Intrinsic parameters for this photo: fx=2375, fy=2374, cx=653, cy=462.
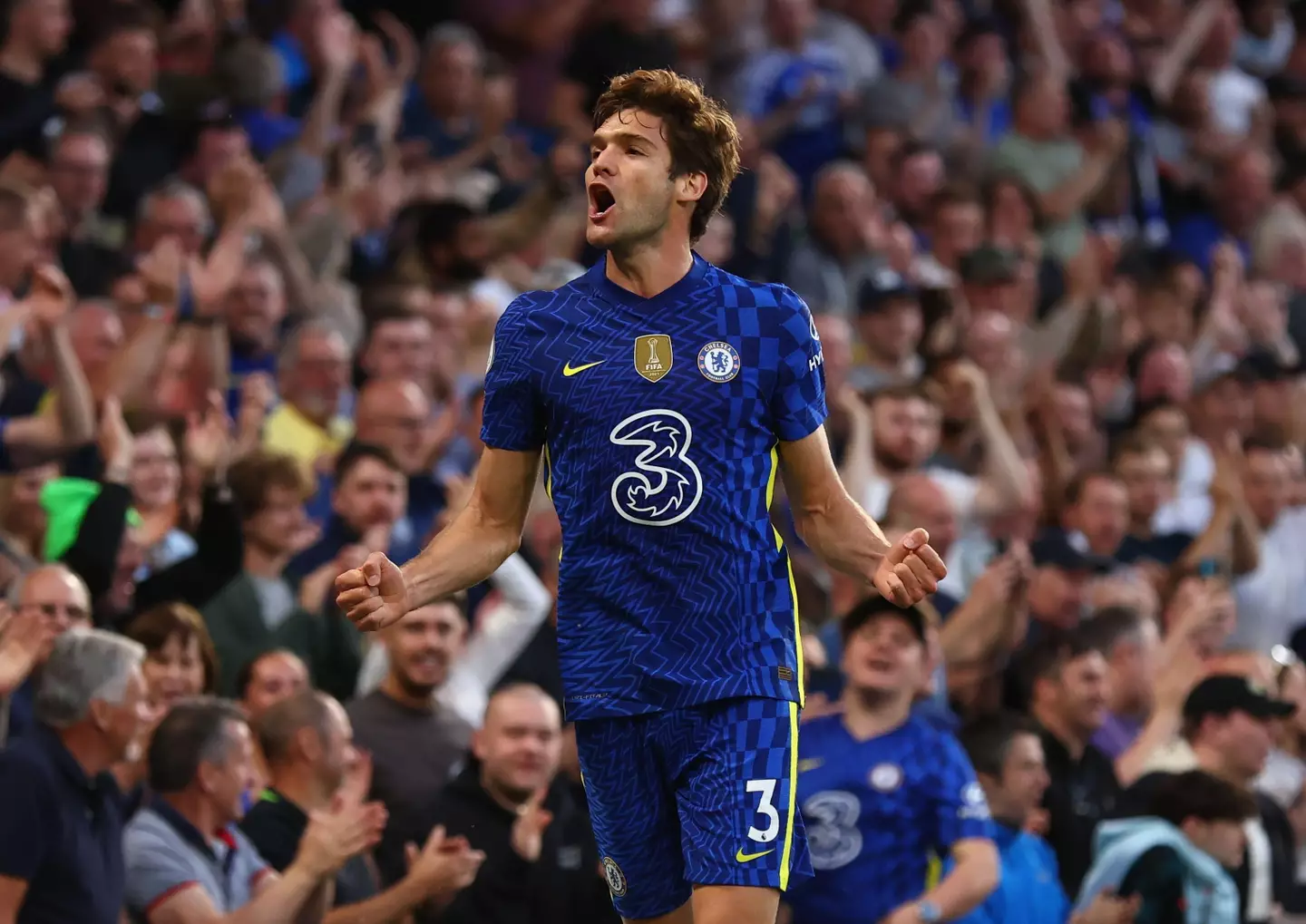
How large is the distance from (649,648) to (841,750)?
2.87 metres

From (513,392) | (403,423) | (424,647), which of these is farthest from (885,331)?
(513,392)

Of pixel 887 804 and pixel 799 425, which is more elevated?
pixel 799 425

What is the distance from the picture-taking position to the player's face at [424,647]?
766cm

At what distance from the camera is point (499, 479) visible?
4.90 m

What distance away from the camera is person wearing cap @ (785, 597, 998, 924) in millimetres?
7250

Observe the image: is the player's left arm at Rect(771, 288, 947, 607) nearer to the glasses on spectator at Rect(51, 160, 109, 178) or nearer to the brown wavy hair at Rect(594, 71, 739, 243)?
the brown wavy hair at Rect(594, 71, 739, 243)

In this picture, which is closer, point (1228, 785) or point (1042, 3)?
point (1228, 785)

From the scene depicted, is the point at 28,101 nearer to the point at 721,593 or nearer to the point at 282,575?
the point at 282,575

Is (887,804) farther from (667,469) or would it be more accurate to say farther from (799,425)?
(667,469)

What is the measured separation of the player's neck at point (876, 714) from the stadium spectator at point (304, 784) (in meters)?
1.28

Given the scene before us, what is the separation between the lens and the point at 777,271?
12.1 metres

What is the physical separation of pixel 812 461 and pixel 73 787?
2.68 meters

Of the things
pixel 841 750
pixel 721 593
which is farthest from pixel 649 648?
pixel 841 750

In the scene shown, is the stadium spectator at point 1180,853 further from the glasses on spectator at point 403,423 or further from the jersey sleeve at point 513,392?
the jersey sleeve at point 513,392
